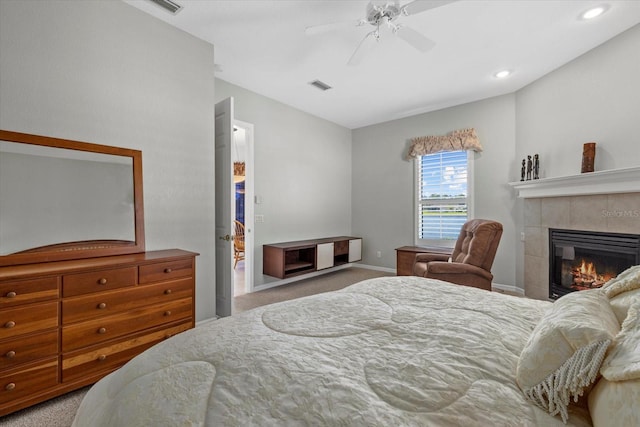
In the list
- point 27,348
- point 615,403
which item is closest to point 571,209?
point 615,403

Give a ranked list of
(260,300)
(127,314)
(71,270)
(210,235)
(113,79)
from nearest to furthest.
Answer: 1. (71,270)
2. (127,314)
3. (113,79)
4. (210,235)
5. (260,300)

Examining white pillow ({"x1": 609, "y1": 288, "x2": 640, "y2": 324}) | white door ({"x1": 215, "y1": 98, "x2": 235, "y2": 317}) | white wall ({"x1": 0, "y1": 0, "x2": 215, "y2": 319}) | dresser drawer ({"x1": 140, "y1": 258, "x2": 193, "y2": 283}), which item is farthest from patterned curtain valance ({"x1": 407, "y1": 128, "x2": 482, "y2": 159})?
dresser drawer ({"x1": 140, "y1": 258, "x2": 193, "y2": 283})

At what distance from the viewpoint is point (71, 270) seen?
68.6 inches

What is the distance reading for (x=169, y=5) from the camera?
2338mm

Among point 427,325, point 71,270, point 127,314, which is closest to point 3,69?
point 71,270

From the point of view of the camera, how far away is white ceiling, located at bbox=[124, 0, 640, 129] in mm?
2389

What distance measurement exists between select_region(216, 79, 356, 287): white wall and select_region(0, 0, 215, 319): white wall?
973 mm

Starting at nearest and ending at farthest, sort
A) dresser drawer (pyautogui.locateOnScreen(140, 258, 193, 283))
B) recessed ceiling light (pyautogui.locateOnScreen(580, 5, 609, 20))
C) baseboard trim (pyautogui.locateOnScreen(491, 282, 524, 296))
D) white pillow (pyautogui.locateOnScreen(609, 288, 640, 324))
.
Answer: white pillow (pyautogui.locateOnScreen(609, 288, 640, 324)), dresser drawer (pyautogui.locateOnScreen(140, 258, 193, 283)), recessed ceiling light (pyautogui.locateOnScreen(580, 5, 609, 20)), baseboard trim (pyautogui.locateOnScreen(491, 282, 524, 296))

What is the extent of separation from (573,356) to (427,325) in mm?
450

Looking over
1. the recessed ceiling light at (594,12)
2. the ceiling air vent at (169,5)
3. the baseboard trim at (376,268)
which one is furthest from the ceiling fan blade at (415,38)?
the baseboard trim at (376,268)

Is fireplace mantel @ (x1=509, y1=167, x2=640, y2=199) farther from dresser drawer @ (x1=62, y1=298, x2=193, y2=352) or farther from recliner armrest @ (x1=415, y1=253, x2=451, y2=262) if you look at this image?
dresser drawer @ (x1=62, y1=298, x2=193, y2=352)

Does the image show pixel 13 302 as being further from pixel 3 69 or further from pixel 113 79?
pixel 113 79

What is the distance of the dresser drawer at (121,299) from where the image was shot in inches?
69.3

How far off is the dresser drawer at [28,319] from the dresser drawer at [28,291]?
37 millimetres
